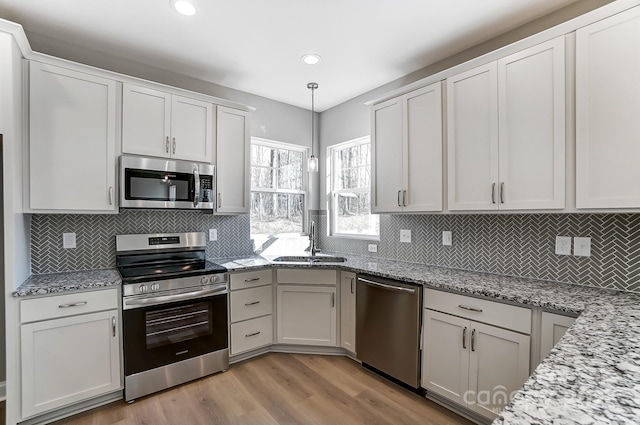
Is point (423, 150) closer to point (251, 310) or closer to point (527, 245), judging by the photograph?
point (527, 245)

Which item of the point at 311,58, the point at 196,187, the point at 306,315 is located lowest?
the point at 306,315

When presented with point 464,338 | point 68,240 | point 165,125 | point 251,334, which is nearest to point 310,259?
point 251,334

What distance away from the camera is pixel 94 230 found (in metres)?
2.62

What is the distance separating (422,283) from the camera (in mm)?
2285

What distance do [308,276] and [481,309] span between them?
1508mm

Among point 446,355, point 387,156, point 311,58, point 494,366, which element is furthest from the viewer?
point 387,156

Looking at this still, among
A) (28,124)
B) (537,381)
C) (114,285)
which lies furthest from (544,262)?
(28,124)

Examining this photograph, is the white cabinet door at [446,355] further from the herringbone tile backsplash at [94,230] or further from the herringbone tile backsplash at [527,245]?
the herringbone tile backsplash at [94,230]

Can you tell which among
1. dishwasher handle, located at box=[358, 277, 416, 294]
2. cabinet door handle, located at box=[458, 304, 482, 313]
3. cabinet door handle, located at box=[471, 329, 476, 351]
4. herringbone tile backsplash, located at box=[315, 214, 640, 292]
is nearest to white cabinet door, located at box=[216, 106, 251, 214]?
dishwasher handle, located at box=[358, 277, 416, 294]

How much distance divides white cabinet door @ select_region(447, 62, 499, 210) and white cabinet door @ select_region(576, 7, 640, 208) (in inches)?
18.4

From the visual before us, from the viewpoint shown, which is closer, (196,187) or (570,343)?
(570,343)

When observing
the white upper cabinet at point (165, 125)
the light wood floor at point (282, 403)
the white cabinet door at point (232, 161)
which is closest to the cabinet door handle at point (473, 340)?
the light wood floor at point (282, 403)

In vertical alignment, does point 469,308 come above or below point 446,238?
below

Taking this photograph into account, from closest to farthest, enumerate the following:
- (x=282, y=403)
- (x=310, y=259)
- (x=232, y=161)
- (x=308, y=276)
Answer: (x=282, y=403) → (x=308, y=276) → (x=232, y=161) → (x=310, y=259)
